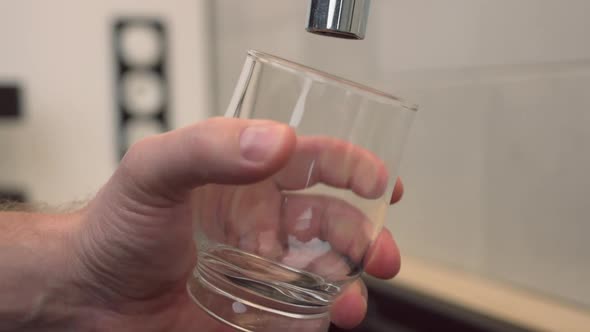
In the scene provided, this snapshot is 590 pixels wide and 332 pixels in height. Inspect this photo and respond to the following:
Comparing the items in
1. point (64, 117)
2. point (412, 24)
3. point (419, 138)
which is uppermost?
point (412, 24)

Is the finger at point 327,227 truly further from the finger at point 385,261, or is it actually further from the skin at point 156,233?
the finger at point 385,261

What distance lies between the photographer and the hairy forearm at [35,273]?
1.50ft

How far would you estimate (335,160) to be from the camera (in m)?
0.28

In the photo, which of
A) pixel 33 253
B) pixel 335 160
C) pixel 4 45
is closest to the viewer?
pixel 335 160

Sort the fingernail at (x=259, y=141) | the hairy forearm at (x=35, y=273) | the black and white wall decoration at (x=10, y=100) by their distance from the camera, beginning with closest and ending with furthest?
the fingernail at (x=259, y=141)
the hairy forearm at (x=35, y=273)
the black and white wall decoration at (x=10, y=100)

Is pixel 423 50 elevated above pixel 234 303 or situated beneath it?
elevated above

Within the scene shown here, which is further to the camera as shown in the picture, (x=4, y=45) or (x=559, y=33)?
(x=4, y=45)

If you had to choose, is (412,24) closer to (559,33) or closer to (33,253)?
(559,33)

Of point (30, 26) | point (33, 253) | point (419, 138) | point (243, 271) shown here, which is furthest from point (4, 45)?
point (243, 271)

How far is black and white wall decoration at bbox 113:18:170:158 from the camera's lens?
0.99 meters

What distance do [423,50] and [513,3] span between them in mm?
115

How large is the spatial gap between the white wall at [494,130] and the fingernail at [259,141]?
31 centimetres

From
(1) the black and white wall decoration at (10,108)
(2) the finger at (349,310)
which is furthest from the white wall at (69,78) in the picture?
(2) the finger at (349,310)

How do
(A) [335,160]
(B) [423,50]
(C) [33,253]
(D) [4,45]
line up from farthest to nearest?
1. (D) [4,45]
2. (B) [423,50]
3. (C) [33,253]
4. (A) [335,160]
